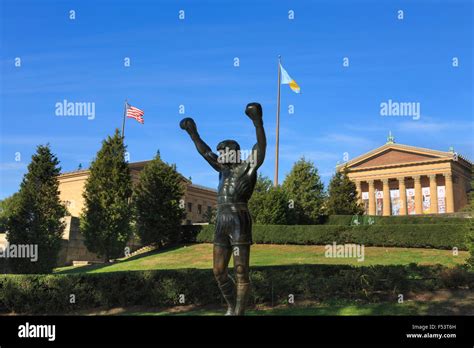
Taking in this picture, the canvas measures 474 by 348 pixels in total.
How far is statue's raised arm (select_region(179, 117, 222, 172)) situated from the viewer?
25.4 ft

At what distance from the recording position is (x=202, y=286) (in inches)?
528

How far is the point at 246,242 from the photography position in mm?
7039

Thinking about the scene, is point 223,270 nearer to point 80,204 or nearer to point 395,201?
point 80,204

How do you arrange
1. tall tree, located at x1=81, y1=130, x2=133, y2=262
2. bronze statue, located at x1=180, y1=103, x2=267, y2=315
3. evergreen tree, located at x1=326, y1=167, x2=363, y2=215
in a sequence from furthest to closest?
evergreen tree, located at x1=326, y1=167, x2=363, y2=215 → tall tree, located at x1=81, y1=130, x2=133, y2=262 → bronze statue, located at x1=180, y1=103, x2=267, y2=315

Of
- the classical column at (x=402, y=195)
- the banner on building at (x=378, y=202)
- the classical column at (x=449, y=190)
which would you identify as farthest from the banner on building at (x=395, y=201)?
the classical column at (x=449, y=190)

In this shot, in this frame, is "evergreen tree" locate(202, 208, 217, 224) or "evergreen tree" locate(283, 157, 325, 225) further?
"evergreen tree" locate(202, 208, 217, 224)

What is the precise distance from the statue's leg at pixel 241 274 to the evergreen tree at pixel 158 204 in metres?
30.5

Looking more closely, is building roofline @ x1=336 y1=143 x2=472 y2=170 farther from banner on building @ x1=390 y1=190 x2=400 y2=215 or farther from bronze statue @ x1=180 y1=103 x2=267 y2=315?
bronze statue @ x1=180 y1=103 x2=267 y2=315

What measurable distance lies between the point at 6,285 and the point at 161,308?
207 inches

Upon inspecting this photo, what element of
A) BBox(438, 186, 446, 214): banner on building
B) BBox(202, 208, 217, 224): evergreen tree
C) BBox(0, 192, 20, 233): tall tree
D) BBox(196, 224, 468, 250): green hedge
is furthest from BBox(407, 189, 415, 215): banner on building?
BBox(0, 192, 20, 233): tall tree

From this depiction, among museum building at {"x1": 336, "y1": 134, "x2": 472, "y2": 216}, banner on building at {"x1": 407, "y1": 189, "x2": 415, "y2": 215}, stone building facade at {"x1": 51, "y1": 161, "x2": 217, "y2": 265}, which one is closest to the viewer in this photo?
stone building facade at {"x1": 51, "y1": 161, "x2": 217, "y2": 265}

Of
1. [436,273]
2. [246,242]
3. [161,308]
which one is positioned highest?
[246,242]
